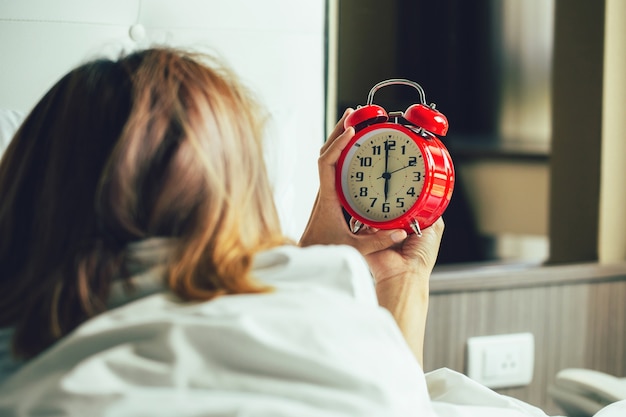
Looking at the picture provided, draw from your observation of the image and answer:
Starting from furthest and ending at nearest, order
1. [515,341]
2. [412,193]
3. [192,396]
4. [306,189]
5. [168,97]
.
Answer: [515,341] < [306,189] < [412,193] < [168,97] < [192,396]

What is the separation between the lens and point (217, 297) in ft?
2.12

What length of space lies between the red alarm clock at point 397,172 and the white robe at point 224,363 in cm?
37

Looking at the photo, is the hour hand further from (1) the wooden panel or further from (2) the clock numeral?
(1) the wooden panel

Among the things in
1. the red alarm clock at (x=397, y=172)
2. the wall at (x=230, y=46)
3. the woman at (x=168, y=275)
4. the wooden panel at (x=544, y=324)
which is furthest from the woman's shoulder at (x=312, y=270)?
the wooden panel at (x=544, y=324)

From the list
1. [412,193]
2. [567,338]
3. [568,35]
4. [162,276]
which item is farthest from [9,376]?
[568,35]

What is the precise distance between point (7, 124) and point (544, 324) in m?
1.12

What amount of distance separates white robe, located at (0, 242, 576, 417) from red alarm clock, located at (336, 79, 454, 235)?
37 cm

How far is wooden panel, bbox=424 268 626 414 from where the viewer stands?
159cm

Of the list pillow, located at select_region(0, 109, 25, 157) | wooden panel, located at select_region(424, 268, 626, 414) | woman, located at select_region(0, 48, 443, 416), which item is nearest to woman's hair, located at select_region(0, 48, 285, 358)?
woman, located at select_region(0, 48, 443, 416)

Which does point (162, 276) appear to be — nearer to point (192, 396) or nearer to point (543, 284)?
point (192, 396)

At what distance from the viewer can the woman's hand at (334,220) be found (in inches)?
40.8

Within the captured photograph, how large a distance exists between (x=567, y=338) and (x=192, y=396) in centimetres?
129

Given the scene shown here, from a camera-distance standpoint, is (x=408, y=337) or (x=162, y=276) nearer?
(x=162, y=276)

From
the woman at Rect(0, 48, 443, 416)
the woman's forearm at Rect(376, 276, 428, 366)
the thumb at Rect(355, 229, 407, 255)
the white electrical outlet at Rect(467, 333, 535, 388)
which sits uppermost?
the woman at Rect(0, 48, 443, 416)
